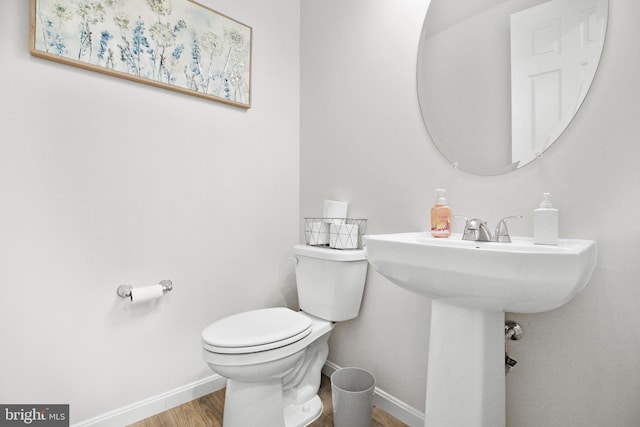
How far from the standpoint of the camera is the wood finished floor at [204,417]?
1357 millimetres

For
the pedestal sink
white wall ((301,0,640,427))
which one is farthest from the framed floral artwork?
the pedestal sink

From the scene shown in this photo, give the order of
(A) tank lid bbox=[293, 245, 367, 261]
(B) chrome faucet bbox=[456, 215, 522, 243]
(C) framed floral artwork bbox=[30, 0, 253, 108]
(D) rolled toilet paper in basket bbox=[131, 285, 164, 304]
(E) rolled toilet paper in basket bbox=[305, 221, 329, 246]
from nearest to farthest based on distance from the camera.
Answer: (B) chrome faucet bbox=[456, 215, 522, 243] → (C) framed floral artwork bbox=[30, 0, 253, 108] → (D) rolled toilet paper in basket bbox=[131, 285, 164, 304] → (A) tank lid bbox=[293, 245, 367, 261] → (E) rolled toilet paper in basket bbox=[305, 221, 329, 246]

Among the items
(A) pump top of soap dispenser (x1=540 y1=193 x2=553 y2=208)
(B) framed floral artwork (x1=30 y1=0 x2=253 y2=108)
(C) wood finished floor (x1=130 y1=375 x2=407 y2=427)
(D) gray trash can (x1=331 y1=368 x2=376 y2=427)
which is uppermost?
(B) framed floral artwork (x1=30 y1=0 x2=253 y2=108)

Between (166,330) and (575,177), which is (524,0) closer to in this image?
(575,177)

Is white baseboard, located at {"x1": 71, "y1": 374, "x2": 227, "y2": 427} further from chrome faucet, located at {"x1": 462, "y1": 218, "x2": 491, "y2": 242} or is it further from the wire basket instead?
chrome faucet, located at {"x1": 462, "y1": 218, "x2": 491, "y2": 242}

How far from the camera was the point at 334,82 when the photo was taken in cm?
172

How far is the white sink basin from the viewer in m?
0.66

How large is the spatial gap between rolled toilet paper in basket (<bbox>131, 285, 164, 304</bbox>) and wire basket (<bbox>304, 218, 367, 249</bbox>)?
73 cm

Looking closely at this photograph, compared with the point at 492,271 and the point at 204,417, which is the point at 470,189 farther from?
the point at 204,417

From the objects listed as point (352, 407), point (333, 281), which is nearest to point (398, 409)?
point (352, 407)

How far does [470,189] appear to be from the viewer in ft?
3.83

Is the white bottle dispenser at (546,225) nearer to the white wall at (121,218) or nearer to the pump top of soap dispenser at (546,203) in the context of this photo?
the pump top of soap dispenser at (546,203)

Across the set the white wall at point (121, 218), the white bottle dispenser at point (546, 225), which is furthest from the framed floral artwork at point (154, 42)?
the white bottle dispenser at point (546, 225)

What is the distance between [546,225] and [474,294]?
13.0 inches
